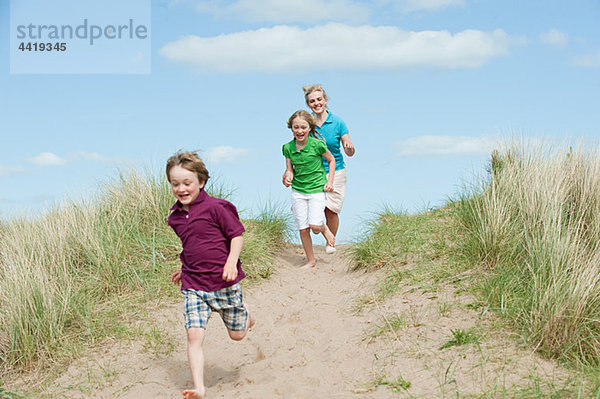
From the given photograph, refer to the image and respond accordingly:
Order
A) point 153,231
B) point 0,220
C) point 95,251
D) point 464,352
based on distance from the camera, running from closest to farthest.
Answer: point 464,352 → point 95,251 → point 153,231 → point 0,220

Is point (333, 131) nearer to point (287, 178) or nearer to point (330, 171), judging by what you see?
point (330, 171)

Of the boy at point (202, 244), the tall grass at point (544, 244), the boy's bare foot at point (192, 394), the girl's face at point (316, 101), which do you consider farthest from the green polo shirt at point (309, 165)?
the boy's bare foot at point (192, 394)

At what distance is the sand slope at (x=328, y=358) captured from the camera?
4145mm

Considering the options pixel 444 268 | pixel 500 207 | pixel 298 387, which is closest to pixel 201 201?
pixel 298 387

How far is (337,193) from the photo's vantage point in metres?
8.43

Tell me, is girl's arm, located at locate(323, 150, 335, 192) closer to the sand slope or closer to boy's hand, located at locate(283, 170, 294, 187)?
boy's hand, located at locate(283, 170, 294, 187)

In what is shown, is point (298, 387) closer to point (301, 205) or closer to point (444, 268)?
point (444, 268)

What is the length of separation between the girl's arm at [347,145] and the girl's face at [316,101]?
0.52m

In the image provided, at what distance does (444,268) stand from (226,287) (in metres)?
2.64

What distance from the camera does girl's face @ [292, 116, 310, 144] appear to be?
7.42m

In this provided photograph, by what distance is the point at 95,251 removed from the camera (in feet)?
22.4

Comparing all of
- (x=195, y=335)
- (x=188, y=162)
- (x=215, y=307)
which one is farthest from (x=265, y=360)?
(x=188, y=162)

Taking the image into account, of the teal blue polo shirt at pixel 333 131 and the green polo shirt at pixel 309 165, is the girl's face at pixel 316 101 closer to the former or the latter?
the teal blue polo shirt at pixel 333 131

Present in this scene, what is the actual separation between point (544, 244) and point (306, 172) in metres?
3.40
